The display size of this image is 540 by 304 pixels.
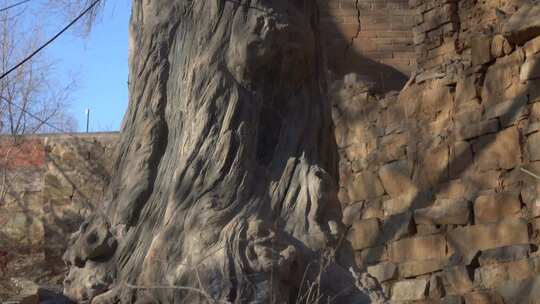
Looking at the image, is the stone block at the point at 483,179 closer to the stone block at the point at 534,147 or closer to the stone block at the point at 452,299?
the stone block at the point at 534,147

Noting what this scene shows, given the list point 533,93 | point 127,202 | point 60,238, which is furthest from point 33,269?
point 127,202

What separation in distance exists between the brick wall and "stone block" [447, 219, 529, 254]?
5560mm

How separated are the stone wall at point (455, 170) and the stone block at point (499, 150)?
0.04ft

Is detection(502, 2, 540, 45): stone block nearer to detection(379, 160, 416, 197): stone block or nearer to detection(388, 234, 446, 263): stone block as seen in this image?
detection(379, 160, 416, 197): stone block

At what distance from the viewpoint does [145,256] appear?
4094 millimetres

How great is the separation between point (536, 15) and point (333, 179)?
18.9 feet

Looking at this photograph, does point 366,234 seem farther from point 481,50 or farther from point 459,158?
point 481,50

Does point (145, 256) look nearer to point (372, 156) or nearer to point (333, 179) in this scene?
point (333, 179)

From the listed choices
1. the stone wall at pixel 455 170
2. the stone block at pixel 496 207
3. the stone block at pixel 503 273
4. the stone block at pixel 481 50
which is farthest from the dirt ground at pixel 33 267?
the stone block at pixel 481 50

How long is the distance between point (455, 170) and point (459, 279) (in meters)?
1.57

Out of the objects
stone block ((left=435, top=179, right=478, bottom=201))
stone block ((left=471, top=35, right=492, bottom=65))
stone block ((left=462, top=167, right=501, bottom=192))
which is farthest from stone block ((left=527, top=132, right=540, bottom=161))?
stone block ((left=471, top=35, right=492, bottom=65))

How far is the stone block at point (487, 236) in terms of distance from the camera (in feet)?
29.6

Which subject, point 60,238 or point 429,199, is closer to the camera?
Answer: point 429,199

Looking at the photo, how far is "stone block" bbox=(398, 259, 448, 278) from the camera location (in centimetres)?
958
